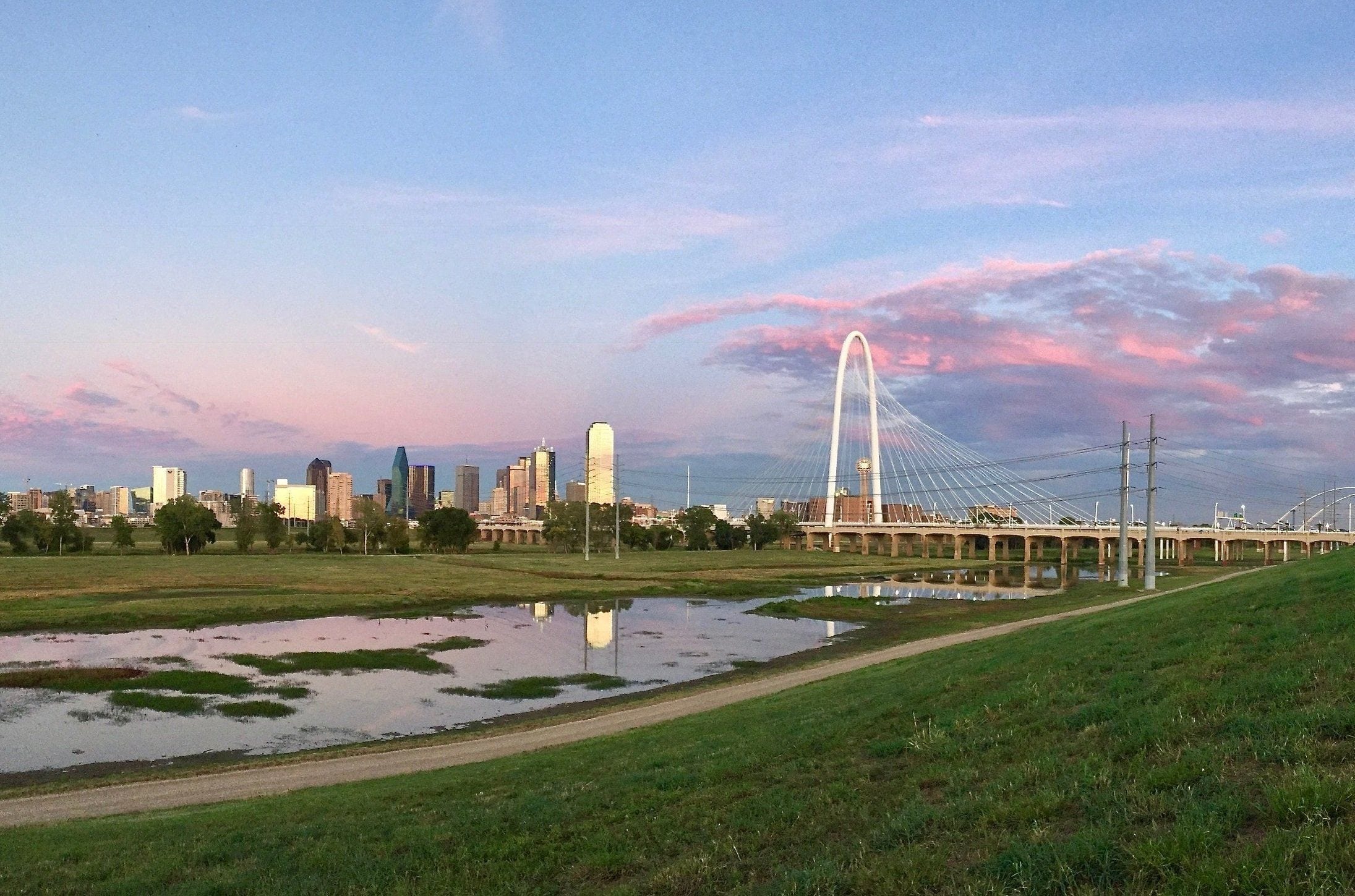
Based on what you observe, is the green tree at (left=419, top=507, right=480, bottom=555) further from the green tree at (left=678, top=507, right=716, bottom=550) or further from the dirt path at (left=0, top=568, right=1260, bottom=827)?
the dirt path at (left=0, top=568, right=1260, bottom=827)

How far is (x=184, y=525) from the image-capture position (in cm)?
12862

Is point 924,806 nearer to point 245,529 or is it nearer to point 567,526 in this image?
point 245,529

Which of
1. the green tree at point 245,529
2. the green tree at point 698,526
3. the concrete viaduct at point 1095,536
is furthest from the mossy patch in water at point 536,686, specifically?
the green tree at point 698,526

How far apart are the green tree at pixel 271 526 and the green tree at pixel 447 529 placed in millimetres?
23977

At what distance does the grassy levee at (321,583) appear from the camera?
196 feet

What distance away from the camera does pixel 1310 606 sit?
625 inches

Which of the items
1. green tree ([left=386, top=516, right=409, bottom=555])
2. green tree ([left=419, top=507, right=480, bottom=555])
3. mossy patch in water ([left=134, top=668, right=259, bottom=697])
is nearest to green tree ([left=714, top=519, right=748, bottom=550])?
green tree ([left=419, top=507, right=480, bottom=555])

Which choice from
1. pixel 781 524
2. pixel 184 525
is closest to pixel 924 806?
pixel 184 525

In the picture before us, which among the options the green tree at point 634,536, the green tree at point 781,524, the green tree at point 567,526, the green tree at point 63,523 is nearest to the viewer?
the green tree at point 63,523

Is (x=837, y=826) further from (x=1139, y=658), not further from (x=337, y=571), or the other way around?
(x=337, y=571)

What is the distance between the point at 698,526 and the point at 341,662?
14884cm

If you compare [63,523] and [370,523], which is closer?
[63,523]

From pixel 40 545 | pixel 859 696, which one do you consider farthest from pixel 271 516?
pixel 859 696

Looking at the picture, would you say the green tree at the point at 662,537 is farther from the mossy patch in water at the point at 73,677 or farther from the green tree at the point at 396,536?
the mossy patch in water at the point at 73,677
